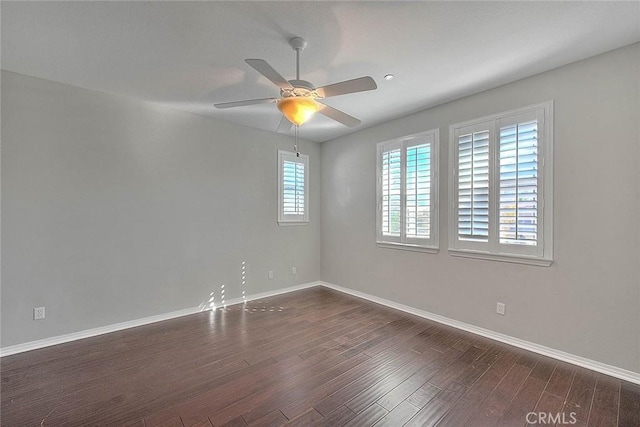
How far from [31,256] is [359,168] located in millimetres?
4093

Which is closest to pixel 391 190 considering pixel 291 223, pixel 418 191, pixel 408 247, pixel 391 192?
pixel 391 192

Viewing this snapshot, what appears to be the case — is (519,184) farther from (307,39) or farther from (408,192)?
(307,39)

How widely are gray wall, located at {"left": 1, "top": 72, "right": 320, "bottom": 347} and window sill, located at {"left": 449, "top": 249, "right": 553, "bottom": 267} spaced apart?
277 centimetres

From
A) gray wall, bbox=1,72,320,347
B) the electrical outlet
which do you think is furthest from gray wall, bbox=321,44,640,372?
the electrical outlet

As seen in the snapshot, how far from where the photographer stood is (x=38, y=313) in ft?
9.08

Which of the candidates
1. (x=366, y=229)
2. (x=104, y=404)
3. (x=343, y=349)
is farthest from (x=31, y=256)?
(x=366, y=229)

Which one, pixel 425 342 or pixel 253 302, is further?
pixel 253 302

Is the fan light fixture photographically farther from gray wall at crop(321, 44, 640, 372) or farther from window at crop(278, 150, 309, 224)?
window at crop(278, 150, 309, 224)

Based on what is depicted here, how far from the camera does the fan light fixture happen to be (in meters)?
2.07

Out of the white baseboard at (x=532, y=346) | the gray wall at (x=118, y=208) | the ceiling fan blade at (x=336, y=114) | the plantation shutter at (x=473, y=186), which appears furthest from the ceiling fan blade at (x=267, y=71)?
the white baseboard at (x=532, y=346)

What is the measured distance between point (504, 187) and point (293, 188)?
3.08 m

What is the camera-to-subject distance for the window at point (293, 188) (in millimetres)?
4652

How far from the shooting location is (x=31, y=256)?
2.73 metres

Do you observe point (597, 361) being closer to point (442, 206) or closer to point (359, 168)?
point (442, 206)
